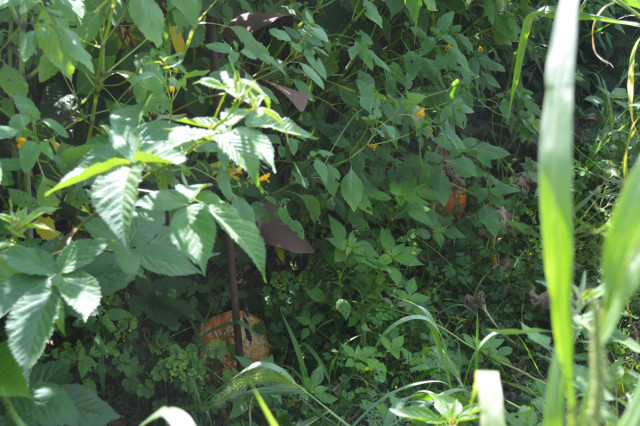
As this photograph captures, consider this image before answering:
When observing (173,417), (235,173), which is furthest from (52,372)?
(235,173)

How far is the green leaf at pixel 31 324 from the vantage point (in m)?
0.76

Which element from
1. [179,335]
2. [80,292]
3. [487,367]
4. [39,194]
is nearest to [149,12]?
[39,194]

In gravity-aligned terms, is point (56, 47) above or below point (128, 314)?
above

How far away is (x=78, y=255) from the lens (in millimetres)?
886

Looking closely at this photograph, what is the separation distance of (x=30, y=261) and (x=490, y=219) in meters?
1.63

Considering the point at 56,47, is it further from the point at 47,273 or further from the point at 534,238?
the point at 534,238

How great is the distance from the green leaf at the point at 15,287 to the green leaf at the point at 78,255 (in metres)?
0.03

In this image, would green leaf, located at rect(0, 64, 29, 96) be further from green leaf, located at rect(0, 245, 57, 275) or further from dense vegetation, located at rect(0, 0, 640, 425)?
green leaf, located at rect(0, 245, 57, 275)

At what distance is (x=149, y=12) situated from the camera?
1104mm

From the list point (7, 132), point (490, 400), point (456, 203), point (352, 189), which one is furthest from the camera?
point (456, 203)

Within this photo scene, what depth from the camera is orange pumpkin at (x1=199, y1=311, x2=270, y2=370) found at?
1863 mm

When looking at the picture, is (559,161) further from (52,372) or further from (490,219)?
(490,219)

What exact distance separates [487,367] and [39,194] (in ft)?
4.77

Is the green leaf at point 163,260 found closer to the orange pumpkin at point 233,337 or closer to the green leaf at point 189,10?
the green leaf at point 189,10
